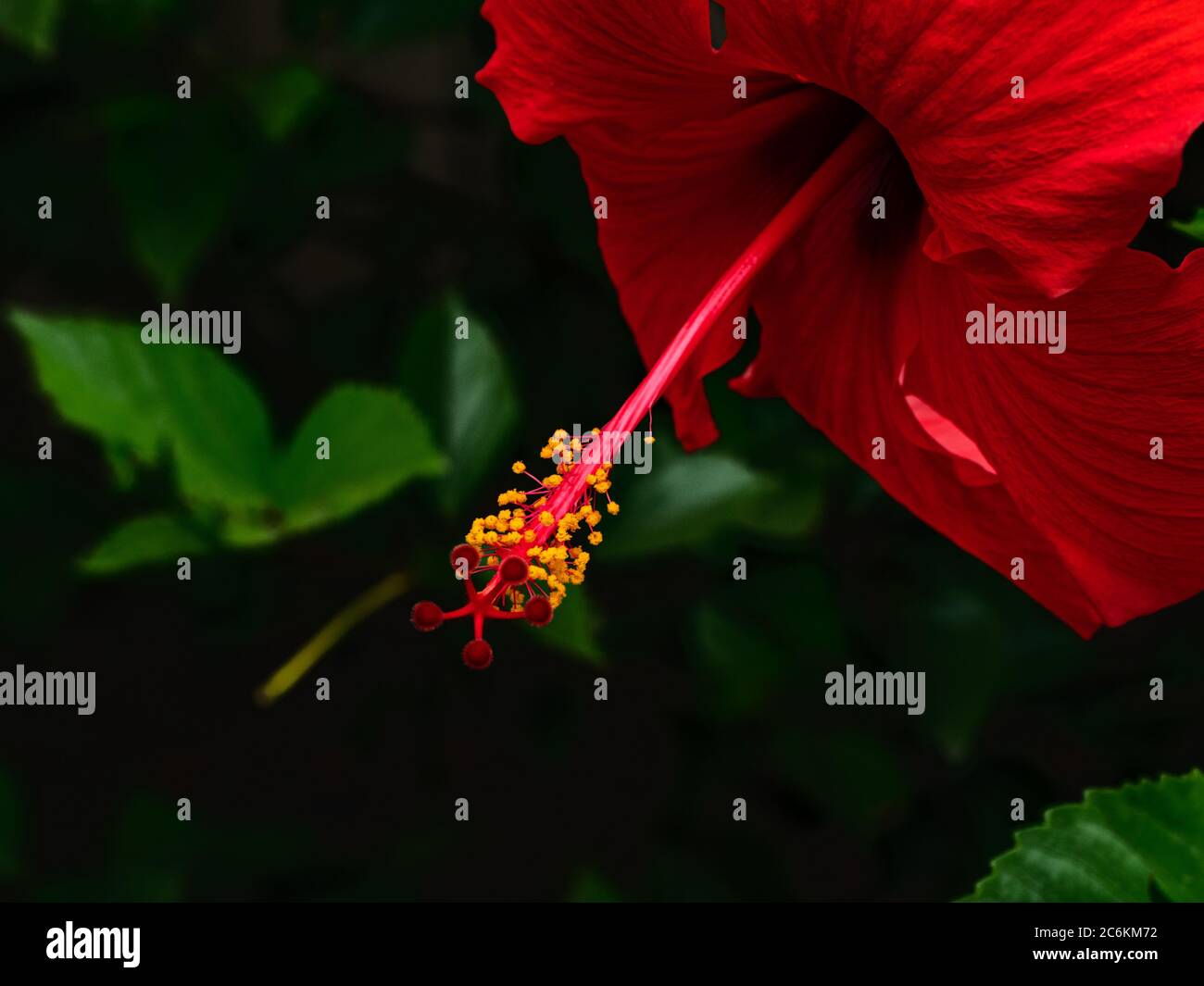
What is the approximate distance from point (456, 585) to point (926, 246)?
0.59m

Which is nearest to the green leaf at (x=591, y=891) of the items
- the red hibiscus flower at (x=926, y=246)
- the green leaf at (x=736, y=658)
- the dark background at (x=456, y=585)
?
the dark background at (x=456, y=585)

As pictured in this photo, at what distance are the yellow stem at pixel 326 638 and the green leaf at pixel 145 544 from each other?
117 millimetres

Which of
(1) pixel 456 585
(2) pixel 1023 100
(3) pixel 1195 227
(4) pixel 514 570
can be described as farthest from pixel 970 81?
(1) pixel 456 585

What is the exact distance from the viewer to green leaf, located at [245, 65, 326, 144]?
3.89ft

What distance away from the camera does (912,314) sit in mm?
767

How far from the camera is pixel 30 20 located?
3.37 feet

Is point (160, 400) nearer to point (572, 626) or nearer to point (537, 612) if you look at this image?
point (572, 626)

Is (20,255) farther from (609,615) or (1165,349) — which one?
(1165,349)

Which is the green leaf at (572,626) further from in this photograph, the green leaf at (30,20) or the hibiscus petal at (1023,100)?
the green leaf at (30,20)

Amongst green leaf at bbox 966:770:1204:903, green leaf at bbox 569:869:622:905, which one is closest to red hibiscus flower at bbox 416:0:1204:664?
green leaf at bbox 966:770:1204:903

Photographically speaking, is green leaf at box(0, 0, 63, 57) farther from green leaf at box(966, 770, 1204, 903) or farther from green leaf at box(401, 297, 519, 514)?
green leaf at box(966, 770, 1204, 903)

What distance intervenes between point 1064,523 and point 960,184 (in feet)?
0.62

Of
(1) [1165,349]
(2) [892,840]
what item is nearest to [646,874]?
(2) [892,840]

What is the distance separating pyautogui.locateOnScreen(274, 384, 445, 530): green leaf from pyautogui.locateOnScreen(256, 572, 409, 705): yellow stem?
0.31ft
